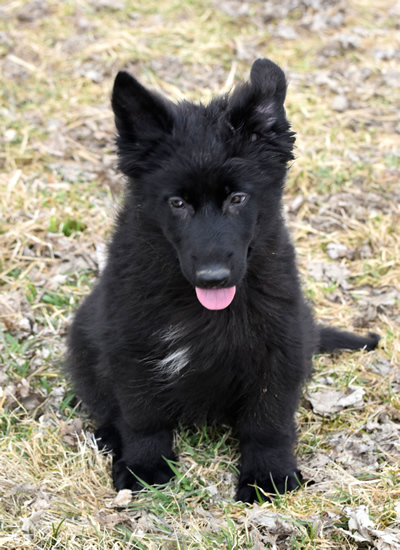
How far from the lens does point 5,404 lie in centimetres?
387

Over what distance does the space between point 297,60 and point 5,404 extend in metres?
5.34

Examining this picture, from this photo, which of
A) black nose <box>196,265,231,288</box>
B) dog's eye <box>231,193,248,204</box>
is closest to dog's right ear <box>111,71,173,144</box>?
dog's eye <box>231,193,248,204</box>

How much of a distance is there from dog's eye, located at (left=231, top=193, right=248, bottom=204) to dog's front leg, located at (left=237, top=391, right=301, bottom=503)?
976 mm

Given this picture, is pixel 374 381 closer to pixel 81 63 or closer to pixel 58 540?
pixel 58 540

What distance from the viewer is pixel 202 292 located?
9.75 feet

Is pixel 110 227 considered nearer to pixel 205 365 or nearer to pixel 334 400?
pixel 205 365

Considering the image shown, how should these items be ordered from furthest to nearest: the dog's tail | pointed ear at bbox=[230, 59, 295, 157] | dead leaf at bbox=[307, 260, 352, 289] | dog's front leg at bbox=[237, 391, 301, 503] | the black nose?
1. dead leaf at bbox=[307, 260, 352, 289]
2. the dog's tail
3. dog's front leg at bbox=[237, 391, 301, 503]
4. pointed ear at bbox=[230, 59, 295, 157]
5. the black nose

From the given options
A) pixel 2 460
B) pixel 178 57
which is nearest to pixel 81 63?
pixel 178 57

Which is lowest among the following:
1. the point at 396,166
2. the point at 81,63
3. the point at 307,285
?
the point at 307,285

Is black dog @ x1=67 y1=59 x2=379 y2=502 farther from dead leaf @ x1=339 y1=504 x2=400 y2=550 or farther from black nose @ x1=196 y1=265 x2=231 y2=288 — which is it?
dead leaf @ x1=339 y1=504 x2=400 y2=550

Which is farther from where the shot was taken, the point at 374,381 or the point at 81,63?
the point at 81,63

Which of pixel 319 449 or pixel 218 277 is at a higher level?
pixel 218 277

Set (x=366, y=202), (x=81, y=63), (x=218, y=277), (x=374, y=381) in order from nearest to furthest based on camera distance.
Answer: (x=218, y=277)
(x=374, y=381)
(x=366, y=202)
(x=81, y=63)

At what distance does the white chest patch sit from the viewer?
3223 mm
